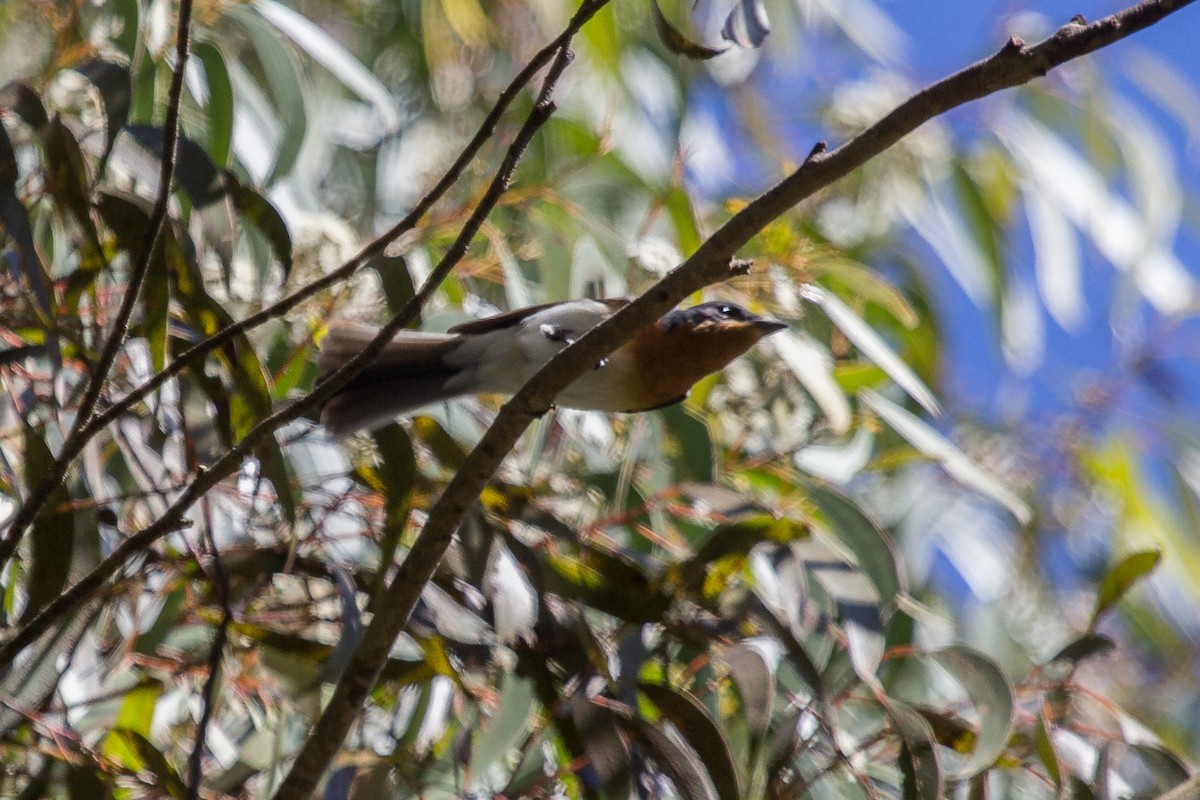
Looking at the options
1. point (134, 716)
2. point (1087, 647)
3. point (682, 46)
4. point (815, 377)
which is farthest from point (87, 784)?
point (1087, 647)

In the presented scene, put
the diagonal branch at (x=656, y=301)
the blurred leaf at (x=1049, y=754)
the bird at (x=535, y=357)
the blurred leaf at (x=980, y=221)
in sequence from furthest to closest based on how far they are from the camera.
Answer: the blurred leaf at (x=980, y=221), the bird at (x=535, y=357), the blurred leaf at (x=1049, y=754), the diagonal branch at (x=656, y=301)

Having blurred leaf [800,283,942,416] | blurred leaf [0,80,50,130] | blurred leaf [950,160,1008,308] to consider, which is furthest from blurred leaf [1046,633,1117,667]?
blurred leaf [950,160,1008,308]

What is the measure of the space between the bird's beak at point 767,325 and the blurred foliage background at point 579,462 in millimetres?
71

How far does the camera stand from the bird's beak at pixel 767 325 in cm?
196

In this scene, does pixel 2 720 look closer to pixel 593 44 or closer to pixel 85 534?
pixel 85 534

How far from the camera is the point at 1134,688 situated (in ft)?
12.0

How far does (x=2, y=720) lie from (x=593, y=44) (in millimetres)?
1808

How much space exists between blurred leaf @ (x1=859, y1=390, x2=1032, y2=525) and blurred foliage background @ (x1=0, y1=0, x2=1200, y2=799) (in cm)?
2

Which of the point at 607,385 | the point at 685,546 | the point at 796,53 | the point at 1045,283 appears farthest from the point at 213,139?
the point at 1045,283

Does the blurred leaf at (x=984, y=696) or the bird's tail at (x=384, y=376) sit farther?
the bird's tail at (x=384, y=376)

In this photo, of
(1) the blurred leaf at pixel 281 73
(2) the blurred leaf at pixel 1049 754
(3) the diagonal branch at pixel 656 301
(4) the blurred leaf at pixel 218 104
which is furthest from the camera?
(1) the blurred leaf at pixel 281 73

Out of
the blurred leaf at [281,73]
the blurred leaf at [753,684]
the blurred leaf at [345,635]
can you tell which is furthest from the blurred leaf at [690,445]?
the blurred leaf at [281,73]

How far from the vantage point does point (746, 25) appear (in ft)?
4.81

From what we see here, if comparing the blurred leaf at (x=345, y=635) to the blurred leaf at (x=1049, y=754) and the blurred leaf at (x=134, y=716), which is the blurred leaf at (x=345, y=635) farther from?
the blurred leaf at (x=1049, y=754)
